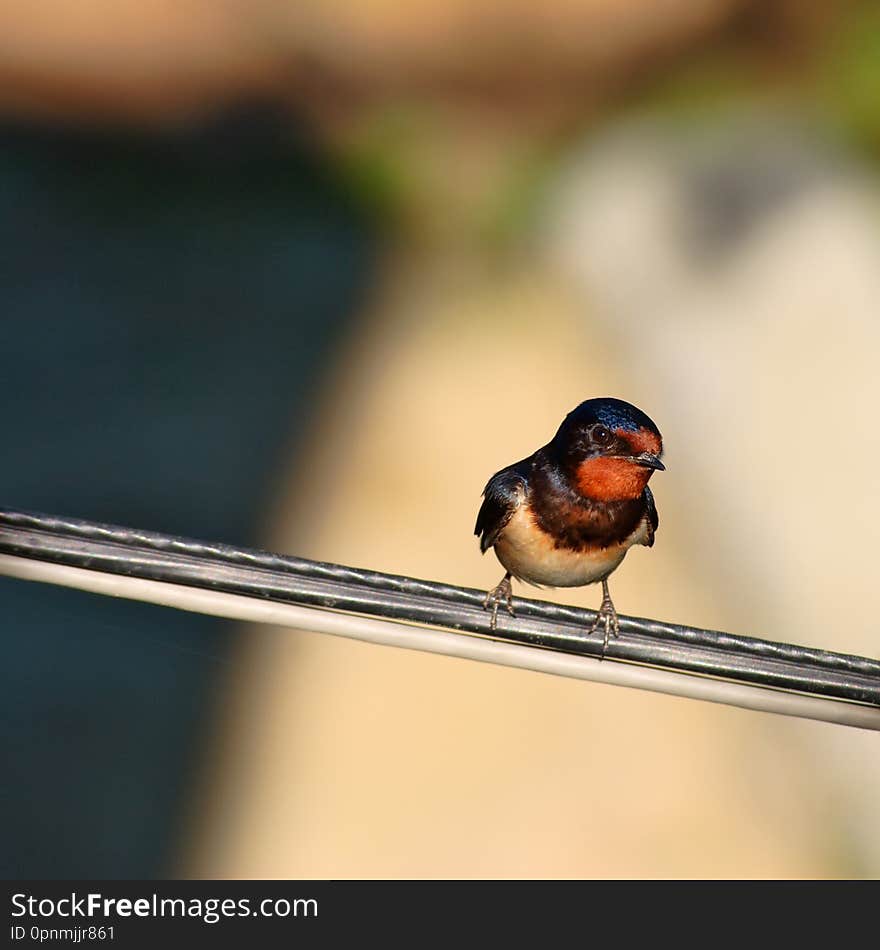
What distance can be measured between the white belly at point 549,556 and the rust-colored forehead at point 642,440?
0.38m

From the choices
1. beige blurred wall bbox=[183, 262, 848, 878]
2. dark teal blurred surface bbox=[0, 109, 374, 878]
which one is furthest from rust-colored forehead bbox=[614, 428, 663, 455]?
dark teal blurred surface bbox=[0, 109, 374, 878]

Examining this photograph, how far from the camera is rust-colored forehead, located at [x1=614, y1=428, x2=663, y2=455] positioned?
3.43 metres

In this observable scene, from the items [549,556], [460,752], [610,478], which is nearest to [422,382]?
[460,752]

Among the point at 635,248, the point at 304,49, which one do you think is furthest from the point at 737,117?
the point at 304,49

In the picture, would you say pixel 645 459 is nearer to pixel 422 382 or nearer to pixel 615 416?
pixel 615 416

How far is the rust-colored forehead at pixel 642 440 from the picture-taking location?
11.2 feet

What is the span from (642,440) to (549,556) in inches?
18.5

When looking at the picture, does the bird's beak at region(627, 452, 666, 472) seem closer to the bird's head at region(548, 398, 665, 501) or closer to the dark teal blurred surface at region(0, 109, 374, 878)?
the bird's head at region(548, 398, 665, 501)

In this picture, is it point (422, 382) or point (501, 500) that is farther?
point (422, 382)

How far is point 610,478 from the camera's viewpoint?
3.56m

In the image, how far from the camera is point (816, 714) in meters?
2.62

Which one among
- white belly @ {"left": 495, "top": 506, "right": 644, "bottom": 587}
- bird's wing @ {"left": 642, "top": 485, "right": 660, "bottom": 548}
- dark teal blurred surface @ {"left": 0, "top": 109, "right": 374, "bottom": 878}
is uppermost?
dark teal blurred surface @ {"left": 0, "top": 109, "right": 374, "bottom": 878}

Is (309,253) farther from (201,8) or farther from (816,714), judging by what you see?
(816,714)

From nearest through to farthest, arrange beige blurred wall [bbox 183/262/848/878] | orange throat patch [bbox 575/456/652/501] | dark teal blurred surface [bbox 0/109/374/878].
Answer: orange throat patch [bbox 575/456/652/501] → beige blurred wall [bbox 183/262/848/878] → dark teal blurred surface [bbox 0/109/374/878]
